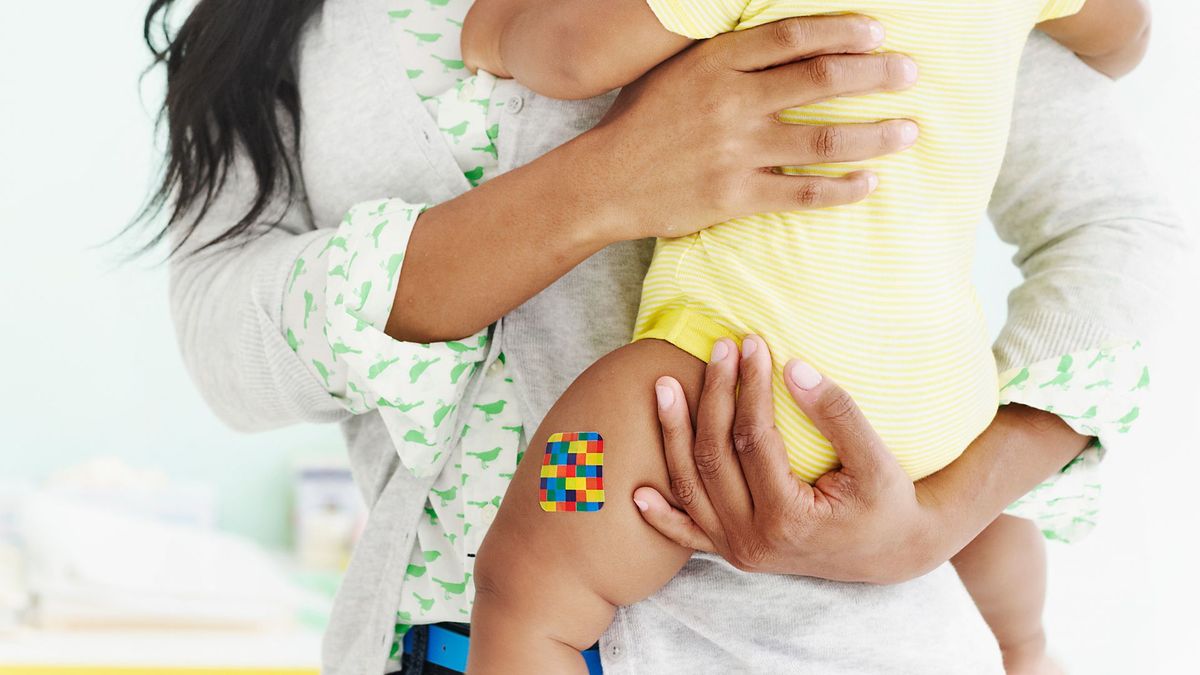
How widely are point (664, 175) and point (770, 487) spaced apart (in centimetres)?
23

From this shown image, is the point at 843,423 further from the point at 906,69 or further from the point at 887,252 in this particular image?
the point at 906,69

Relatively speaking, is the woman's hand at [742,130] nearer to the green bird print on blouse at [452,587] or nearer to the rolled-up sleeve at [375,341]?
the rolled-up sleeve at [375,341]

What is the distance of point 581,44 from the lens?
78 centimetres

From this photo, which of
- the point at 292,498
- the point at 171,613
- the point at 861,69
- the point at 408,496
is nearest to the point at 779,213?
the point at 861,69

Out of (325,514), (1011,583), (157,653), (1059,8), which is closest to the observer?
(1059,8)

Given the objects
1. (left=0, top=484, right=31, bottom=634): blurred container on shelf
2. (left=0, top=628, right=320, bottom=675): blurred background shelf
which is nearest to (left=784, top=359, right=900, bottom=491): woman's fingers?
(left=0, top=628, right=320, bottom=675): blurred background shelf

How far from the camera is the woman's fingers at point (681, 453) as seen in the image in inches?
28.9

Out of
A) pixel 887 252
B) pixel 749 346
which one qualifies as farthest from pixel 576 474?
pixel 887 252

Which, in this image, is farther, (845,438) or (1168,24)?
(1168,24)

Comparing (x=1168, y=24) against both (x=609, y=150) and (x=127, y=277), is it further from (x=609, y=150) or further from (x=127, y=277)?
(x=127, y=277)

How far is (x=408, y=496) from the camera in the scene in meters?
0.92

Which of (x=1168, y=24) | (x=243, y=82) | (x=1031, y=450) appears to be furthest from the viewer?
(x=1168, y=24)

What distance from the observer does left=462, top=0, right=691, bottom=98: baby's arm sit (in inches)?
30.2

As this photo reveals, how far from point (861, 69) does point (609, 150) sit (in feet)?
0.61
